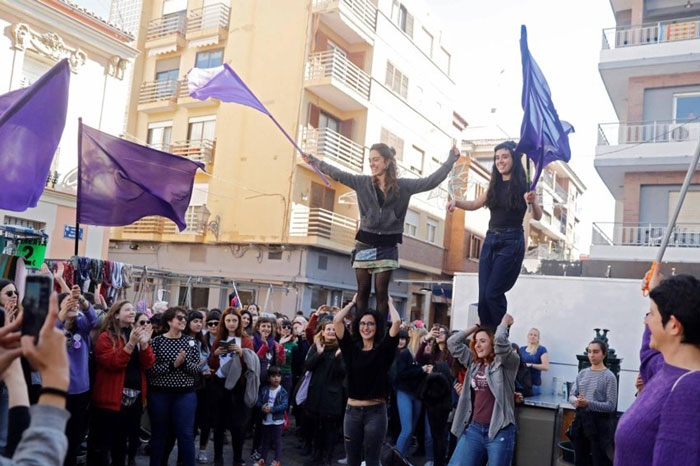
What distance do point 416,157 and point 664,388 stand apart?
2819 centimetres

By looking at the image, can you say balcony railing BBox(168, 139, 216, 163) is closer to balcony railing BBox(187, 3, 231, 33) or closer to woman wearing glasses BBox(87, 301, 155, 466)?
balcony railing BBox(187, 3, 231, 33)

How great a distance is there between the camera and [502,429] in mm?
6090

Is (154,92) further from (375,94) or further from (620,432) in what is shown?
(620,432)

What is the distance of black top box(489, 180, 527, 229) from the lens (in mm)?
5996

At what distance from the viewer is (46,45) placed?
18125mm

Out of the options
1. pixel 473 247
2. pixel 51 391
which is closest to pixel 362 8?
pixel 473 247

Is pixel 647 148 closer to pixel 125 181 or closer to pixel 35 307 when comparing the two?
pixel 125 181

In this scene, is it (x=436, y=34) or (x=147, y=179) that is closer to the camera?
(x=147, y=179)

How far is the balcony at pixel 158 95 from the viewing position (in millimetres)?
28188

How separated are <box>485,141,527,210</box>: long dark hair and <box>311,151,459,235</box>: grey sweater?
16.0 inches

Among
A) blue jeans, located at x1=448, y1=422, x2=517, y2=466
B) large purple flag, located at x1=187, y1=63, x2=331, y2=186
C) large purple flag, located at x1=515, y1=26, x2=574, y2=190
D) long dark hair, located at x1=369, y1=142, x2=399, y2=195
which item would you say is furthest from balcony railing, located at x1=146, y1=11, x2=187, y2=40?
blue jeans, located at x1=448, y1=422, x2=517, y2=466

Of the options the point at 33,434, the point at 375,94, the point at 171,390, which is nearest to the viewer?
the point at 33,434

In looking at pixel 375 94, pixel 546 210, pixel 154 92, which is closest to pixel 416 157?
pixel 375 94

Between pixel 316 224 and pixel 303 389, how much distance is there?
15.2 metres
